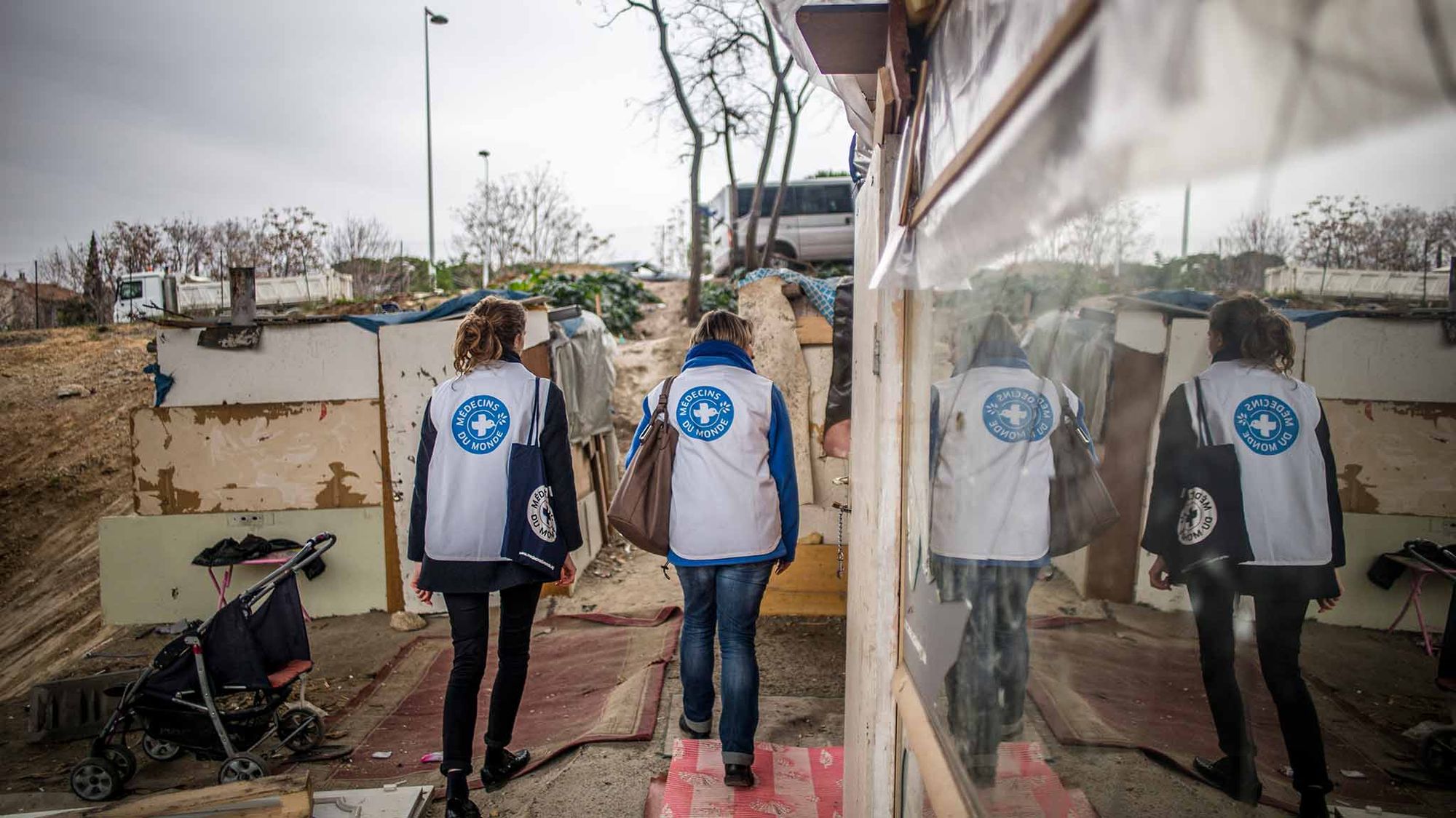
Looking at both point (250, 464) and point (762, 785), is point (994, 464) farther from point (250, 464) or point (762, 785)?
point (250, 464)

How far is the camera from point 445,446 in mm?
3170

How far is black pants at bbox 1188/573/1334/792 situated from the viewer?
2.20 ft

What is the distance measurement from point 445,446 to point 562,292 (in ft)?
39.1

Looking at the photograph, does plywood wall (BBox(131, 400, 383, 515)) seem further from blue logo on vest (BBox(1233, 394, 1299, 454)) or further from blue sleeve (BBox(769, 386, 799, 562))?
blue logo on vest (BBox(1233, 394, 1299, 454))

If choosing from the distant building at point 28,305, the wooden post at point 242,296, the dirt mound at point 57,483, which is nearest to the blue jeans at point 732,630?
the wooden post at point 242,296

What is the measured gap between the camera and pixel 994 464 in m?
1.39

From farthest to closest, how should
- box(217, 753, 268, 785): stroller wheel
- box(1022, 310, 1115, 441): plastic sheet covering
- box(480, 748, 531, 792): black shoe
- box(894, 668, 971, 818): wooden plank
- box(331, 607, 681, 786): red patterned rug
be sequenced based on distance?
box(331, 607, 681, 786): red patterned rug < box(217, 753, 268, 785): stroller wheel < box(480, 748, 531, 792): black shoe < box(894, 668, 971, 818): wooden plank < box(1022, 310, 1115, 441): plastic sheet covering

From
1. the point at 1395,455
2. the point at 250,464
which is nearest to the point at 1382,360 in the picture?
the point at 1395,455

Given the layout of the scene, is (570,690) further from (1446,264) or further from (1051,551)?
(1446,264)

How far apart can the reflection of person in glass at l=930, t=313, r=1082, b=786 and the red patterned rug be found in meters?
2.88

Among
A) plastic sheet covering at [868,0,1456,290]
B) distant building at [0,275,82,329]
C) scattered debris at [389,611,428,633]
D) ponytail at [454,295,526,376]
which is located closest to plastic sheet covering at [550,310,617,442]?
scattered debris at [389,611,428,633]

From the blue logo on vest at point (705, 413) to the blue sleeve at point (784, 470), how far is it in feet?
0.64

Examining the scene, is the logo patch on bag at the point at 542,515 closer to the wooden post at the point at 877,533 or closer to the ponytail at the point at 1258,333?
the wooden post at the point at 877,533

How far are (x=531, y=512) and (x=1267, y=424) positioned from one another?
2724 millimetres
